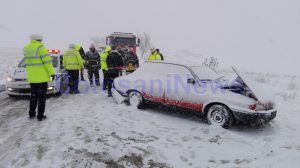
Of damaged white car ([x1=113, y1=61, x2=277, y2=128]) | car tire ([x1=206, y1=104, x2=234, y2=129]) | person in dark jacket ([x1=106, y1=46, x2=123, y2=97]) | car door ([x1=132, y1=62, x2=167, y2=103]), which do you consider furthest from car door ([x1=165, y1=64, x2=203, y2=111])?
person in dark jacket ([x1=106, y1=46, x2=123, y2=97])

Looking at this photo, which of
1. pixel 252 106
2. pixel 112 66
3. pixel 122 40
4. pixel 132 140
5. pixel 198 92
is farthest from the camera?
pixel 122 40

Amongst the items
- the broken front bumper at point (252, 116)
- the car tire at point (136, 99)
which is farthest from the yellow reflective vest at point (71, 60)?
the broken front bumper at point (252, 116)

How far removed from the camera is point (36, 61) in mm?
6379

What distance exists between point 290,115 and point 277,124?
132 centimetres

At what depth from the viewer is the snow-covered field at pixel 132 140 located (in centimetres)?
478

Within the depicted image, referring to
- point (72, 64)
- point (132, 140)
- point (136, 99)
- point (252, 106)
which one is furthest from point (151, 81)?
point (72, 64)

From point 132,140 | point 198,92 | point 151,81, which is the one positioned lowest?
point 132,140

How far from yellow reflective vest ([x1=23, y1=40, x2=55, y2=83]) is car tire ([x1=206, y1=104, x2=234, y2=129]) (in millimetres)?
3933

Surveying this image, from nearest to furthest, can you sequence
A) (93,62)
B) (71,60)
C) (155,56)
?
(71,60), (155,56), (93,62)

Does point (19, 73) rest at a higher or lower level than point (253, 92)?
higher

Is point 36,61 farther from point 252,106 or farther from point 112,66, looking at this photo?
point 252,106

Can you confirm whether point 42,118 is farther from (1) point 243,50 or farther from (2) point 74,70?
(1) point 243,50

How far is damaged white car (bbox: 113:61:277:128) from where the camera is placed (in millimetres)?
6629

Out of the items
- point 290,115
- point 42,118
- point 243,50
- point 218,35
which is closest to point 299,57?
point 243,50
